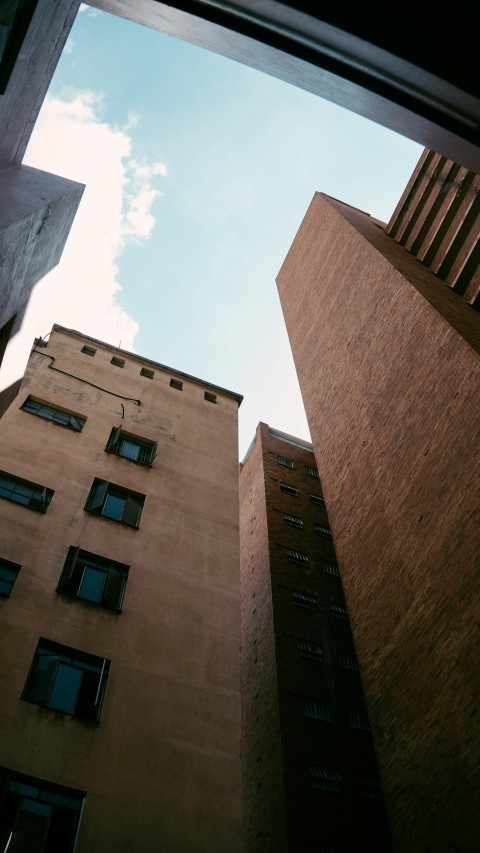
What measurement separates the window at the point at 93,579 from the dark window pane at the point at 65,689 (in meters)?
1.37

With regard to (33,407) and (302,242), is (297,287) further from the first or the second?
(33,407)

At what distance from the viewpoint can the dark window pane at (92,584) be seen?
10727mm

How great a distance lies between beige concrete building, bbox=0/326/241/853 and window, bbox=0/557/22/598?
0.03 meters

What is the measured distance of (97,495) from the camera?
12.9 metres

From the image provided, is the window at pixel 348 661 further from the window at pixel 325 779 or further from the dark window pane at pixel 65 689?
the dark window pane at pixel 65 689

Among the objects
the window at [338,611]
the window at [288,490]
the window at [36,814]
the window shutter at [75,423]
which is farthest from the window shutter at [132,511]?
the window at [288,490]

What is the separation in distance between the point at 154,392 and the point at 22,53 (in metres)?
13.9

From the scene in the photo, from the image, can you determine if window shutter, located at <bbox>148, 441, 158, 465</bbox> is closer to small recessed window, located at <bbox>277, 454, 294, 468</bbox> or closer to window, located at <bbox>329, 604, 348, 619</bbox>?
window, located at <bbox>329, 604, 348, 619</bbox>

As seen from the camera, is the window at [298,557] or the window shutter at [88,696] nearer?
the window shutter at [88,696]

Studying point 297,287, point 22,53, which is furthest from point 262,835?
point 22,53

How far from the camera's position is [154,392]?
17.9 meters

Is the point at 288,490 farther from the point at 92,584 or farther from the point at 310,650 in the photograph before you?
the point at 92,584

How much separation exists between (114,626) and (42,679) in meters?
1.60

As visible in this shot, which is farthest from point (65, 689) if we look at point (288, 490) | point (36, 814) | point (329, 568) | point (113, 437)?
point (288, 490)
